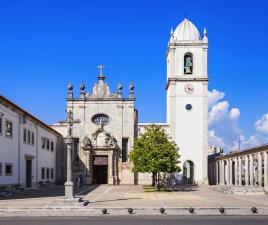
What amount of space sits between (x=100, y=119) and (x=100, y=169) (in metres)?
5.82

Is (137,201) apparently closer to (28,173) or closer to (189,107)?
(28,173)

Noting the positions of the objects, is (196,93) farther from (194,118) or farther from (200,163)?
(200,163)

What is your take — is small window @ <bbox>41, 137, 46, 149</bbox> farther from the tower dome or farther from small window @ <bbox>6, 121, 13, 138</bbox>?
the tower dome

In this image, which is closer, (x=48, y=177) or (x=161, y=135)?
(x=161, y=135)

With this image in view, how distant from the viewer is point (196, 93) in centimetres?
5812

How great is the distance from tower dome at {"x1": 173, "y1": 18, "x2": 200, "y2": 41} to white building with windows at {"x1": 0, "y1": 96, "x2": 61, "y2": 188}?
18.5m

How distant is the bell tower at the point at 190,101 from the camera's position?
57188mm

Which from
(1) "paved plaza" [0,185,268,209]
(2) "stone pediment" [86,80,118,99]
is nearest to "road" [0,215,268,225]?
(1) "paved plaza" [0,185,268,209]

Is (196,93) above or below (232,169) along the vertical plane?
above

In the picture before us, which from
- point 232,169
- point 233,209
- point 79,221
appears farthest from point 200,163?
point 79,221

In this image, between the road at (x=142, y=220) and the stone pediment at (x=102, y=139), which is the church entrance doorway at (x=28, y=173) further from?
the road at (x=142, y=220)

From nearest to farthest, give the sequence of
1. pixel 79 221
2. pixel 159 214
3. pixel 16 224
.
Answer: pixel 16 224 → pixel 79 221 → pixel 159 214

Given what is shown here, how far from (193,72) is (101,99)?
1106cm

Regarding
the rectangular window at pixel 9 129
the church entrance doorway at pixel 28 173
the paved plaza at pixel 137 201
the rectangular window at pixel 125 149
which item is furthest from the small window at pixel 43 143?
the paved plaza at pixel 137 201
